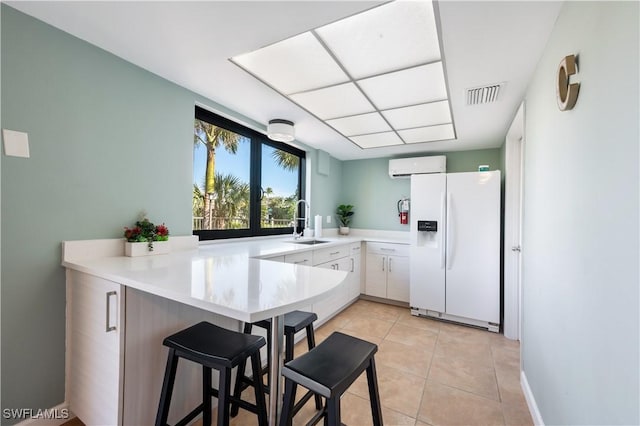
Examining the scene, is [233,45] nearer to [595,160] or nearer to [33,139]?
[33,139]

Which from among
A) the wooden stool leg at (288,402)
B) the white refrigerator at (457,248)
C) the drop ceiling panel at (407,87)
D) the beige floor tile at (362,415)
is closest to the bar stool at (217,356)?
the wooden stool leg at (288,402)

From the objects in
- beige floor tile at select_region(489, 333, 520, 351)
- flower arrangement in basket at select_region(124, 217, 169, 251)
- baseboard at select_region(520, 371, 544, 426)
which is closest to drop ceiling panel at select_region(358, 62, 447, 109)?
flower arrangement in basket at select_region(124, 217, 169, 251)

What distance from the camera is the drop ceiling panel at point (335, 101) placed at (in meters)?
2.08

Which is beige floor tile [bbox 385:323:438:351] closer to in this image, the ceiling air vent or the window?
the window

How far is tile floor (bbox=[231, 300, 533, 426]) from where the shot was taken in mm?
1602

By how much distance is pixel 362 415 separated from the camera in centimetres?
160

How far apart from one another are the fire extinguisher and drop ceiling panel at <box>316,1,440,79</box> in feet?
8.26

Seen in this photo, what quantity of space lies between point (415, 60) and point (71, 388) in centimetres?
284

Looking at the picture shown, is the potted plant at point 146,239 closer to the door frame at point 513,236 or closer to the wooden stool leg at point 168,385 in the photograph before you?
the wooden stool leg at point 168,385

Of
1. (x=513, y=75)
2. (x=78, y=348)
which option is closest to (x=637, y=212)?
(x=513, y=75)

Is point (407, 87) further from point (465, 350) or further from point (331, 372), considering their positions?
point (465, 350)

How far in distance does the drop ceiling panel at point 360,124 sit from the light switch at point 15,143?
7.25 feet

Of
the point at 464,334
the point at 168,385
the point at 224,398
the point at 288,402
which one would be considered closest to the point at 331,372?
the point at 288,402

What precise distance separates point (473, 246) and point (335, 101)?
7.33ft
